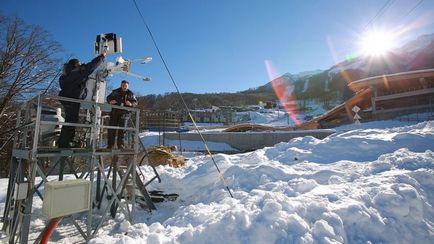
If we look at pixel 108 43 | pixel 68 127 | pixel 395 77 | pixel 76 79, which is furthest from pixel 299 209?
pixel 395 77

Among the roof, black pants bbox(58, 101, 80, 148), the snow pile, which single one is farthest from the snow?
the roof

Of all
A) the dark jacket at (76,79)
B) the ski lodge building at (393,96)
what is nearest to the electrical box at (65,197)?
the dark jacket at (76,79)

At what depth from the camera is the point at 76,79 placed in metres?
5.83

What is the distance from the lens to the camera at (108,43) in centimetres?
652

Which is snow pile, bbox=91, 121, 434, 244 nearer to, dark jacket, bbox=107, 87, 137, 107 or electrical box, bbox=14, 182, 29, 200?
electrical box, bbox=14, 182, 29, 200

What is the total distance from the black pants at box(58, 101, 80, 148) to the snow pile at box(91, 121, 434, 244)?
203 centimetres

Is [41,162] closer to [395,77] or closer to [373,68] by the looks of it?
[395,77]

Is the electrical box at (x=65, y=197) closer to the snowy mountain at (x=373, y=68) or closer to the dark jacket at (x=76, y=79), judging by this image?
the dark jacket at (x=76, y=79)

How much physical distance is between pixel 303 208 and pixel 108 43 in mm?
5568

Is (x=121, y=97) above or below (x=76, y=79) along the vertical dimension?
below

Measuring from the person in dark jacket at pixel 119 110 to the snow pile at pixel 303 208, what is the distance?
6.37 feet

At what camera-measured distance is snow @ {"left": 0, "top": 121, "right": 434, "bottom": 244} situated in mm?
4680

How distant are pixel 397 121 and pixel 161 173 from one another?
2985cm

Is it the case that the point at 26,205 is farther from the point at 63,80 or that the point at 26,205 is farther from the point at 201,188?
the point at 201,188
